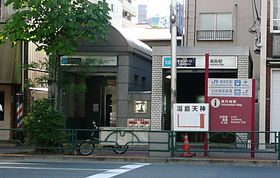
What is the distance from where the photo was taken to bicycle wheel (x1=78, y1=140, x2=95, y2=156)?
2039 cm

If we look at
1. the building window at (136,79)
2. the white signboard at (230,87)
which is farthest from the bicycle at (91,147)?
the building window at (136,79)

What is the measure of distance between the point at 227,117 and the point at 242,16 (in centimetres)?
1481

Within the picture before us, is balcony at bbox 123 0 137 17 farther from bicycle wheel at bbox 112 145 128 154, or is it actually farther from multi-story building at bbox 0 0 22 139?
bicycle wheel at bbox 112 145 128 154

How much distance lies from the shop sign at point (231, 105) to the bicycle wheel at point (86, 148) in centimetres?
457

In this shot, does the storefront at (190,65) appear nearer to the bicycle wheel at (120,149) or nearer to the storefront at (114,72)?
A: the storefront at (114,72)

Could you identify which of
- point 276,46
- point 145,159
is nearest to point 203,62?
point 276,46

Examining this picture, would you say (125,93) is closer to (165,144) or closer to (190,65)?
(190,65)

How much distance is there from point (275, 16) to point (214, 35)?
898 cm

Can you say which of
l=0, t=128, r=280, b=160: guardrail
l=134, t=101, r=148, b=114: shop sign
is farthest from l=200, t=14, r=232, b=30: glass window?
l=0, t=128, r=280, b=160: guardrail

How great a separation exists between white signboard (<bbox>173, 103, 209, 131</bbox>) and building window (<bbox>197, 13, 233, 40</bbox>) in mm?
13979

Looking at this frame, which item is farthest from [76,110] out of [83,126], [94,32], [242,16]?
[242,16]

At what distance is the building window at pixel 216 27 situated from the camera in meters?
33.2

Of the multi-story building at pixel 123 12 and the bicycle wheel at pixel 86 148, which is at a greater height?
the multi-story building at pixel 123 12

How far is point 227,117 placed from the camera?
65.5ft
